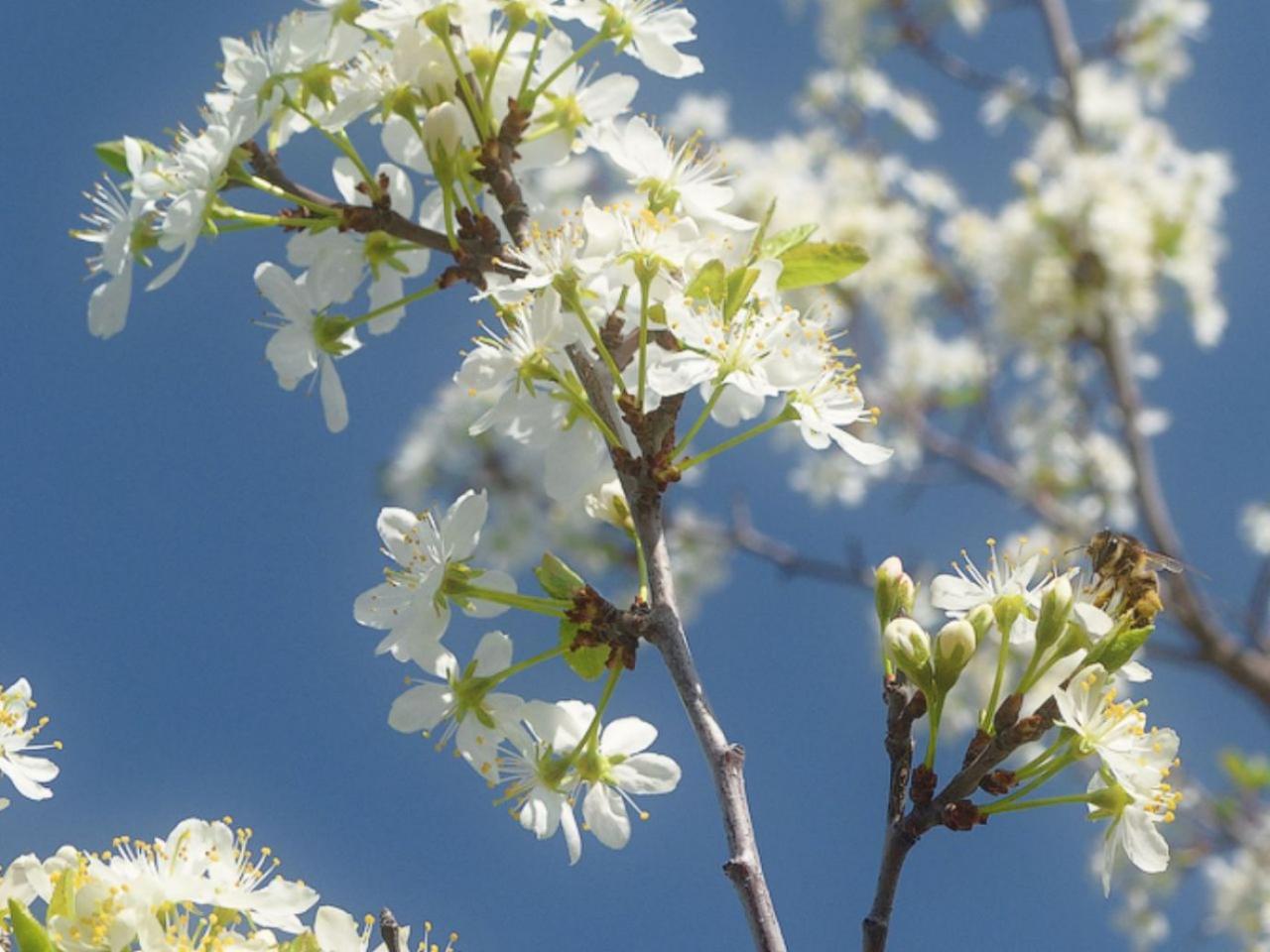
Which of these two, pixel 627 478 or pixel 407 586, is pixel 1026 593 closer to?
pixel 627 478

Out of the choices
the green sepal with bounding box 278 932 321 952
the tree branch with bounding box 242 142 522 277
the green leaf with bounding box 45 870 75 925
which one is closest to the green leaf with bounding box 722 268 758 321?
the tree branch with bounding box 242 142 522 277

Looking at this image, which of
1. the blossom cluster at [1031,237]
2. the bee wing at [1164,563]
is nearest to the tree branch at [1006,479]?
the blossom cluster at [1031,237]

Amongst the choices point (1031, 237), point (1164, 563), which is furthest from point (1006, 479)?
point (1164, 563)

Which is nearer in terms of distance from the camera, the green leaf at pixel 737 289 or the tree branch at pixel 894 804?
the tree branch at pixel 894 804

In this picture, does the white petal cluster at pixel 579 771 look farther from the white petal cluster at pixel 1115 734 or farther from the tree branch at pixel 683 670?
the white petal cluster at pixel 1115 734

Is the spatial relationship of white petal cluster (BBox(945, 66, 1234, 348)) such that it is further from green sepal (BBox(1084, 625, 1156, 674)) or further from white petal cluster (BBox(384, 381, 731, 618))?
green sepal (BBox(1084, 625, 1156, 674))

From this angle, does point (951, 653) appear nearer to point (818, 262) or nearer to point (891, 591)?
point (891, 591)
